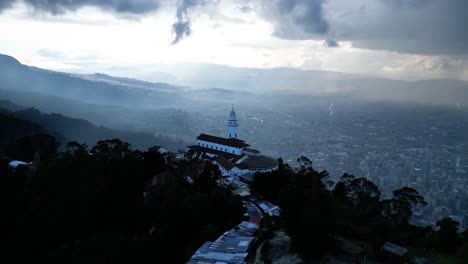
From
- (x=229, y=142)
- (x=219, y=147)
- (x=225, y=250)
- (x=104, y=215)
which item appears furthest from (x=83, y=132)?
(x=225, y=250)

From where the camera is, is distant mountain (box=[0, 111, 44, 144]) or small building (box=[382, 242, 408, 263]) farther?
distant mountain (box=[0, 111, 44, 144])

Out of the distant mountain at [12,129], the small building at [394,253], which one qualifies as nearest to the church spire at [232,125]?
the small building at [394,253]

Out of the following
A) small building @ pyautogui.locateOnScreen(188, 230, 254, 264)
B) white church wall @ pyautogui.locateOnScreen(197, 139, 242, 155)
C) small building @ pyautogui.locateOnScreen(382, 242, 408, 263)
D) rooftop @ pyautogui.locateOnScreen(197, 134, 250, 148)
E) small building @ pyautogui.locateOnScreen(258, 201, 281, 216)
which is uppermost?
rooftop @ pyautogui.locateOnScreen(197, 134, 250, 148)

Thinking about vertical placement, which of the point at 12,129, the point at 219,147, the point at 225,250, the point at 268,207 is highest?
the point at 219,147

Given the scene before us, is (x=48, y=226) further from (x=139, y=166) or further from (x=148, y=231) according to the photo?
(x=139, y=166)

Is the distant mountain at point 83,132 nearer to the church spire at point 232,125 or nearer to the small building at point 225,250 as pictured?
Answer: the church spire at point 232,125

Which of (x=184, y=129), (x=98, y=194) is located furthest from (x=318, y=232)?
(x=184, y=129)

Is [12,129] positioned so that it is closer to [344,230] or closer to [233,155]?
[233,155]

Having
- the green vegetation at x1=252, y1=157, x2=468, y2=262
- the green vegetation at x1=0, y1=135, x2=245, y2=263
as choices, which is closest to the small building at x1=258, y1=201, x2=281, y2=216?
the green vegetation at x1=0, y1=135, x2=245, y2=263

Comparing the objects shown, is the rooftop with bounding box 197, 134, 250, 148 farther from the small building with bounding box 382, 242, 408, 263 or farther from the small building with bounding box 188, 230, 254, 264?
the small building with bounding box 382, 242, 408, 263
